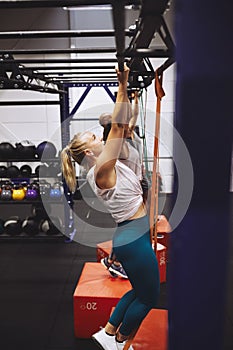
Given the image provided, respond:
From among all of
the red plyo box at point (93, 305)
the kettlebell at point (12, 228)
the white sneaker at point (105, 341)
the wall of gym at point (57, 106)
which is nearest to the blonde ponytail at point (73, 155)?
the red plyo box at point (93, 305)

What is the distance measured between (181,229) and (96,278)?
6.64 ft

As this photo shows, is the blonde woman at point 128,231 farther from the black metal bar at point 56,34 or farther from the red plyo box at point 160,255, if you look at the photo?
the red plyo box at point 160,255

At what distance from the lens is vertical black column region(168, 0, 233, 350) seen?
46 centimetres

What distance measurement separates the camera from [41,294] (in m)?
2.75

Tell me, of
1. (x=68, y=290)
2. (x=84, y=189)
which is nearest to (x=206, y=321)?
(x=68, y=290)

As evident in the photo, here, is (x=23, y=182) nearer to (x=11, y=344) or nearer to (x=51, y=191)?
(x=51, y=191)

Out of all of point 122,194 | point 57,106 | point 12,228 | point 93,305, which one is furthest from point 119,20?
point 57,106

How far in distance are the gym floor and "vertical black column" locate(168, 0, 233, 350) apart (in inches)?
70.3

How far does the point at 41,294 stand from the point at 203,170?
2595 mm

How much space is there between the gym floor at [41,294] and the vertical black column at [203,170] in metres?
1.79

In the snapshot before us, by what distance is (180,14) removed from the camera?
458 mm

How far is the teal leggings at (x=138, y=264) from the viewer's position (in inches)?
61.3

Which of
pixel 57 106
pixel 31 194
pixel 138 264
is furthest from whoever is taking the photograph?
pixel 57 106

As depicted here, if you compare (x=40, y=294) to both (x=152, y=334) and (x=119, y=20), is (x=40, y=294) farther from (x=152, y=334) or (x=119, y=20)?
(x=119, y=20)
